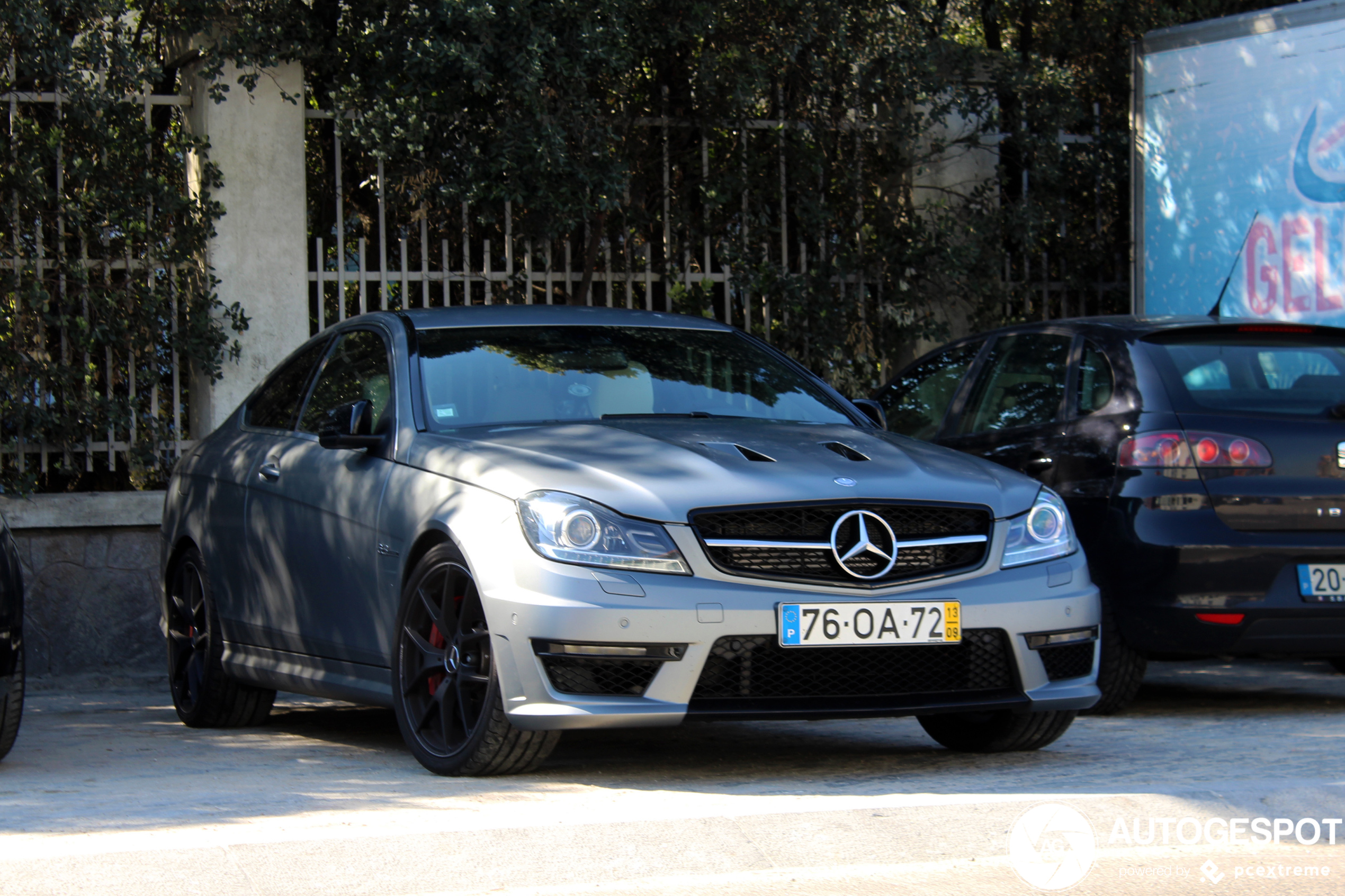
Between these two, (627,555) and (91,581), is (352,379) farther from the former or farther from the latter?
(91,581)

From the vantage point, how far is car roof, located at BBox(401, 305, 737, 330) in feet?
21.1

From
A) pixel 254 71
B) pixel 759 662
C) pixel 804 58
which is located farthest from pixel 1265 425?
pixel 254 71

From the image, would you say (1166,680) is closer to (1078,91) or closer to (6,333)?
(1078,91)

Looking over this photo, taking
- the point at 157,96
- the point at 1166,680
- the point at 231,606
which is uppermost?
the point at 157,96

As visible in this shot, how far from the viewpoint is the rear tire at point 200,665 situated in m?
6.90

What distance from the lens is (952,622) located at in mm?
5137

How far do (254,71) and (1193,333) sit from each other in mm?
5570

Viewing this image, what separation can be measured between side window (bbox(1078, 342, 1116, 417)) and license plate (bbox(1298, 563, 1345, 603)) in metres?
1.00

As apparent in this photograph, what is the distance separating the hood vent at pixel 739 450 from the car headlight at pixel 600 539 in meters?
0.50

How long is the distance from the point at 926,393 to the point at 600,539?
3774 mm

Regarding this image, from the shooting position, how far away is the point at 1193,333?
710 centimetres

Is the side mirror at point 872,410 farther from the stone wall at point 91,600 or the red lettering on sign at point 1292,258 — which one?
the stone wall at point 91,600

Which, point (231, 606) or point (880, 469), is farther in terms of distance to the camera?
point (231, 606)
